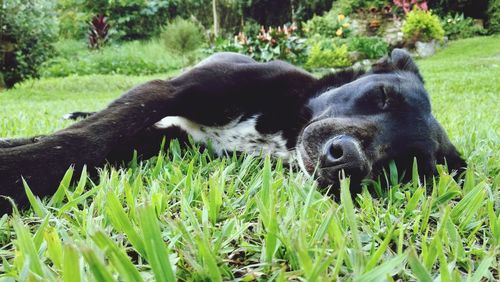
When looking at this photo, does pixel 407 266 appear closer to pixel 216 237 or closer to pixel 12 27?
pixel 216 237

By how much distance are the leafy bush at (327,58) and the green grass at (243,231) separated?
11287 mm

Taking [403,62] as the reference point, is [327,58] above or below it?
below

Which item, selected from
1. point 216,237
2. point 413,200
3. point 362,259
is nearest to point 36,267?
point 216,237

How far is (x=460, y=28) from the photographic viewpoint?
1842 centimetres

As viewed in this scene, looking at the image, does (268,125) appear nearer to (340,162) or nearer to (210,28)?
(340,162)

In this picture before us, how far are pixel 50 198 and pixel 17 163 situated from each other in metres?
0.17

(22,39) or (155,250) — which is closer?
(155,250)

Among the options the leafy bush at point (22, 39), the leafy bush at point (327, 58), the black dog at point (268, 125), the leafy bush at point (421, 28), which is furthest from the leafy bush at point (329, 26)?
the black dog at point (268, 125)

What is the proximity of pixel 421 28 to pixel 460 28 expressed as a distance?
355 cm

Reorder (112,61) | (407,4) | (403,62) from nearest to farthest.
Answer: (403,62), (112,61), (407,4)

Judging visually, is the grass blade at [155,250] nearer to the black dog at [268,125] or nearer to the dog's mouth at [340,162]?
the black dog at [268,125]

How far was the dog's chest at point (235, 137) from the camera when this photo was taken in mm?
2660

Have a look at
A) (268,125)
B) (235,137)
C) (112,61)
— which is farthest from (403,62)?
(112,61)

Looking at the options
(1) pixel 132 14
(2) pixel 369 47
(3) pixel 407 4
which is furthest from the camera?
(1) pixel 132 14
